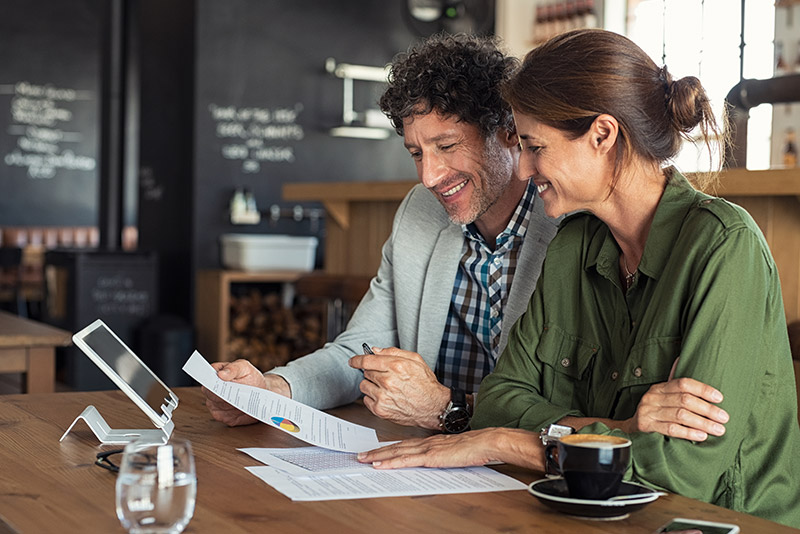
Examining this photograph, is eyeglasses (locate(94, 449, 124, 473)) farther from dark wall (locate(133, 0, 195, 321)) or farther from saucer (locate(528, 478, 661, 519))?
dark wall (locate(133, 0, 195, 321))

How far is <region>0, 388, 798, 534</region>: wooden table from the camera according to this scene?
1.02m

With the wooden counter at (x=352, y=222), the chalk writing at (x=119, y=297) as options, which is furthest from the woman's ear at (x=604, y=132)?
the chalk writing at (x=119, y=297)

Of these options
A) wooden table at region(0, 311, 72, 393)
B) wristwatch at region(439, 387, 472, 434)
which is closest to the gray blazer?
wristwatch at region(439, 387, 472, 434)

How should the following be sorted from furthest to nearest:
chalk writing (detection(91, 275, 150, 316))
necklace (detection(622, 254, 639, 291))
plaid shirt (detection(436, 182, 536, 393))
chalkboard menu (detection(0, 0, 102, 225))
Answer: chalkboard menu (detection(0, 0, 102, 225)) → chalk writing (detection(91, 275, 150, 316)) → plaid shirt (detection(436, 182, 536, 393)) → necklace (detection(622, 254, 639, 291))

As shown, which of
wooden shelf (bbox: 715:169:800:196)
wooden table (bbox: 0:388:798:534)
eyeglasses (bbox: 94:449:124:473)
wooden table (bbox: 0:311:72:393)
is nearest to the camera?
wooden table (bbox: 0:388:798:534)

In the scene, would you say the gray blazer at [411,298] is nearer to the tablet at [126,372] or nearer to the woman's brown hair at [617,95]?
the tablet at [126,372]

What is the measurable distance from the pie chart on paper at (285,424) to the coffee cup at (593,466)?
1.75 ft

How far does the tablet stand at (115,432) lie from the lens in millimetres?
1434

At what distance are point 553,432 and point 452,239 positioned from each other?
80 centimetres

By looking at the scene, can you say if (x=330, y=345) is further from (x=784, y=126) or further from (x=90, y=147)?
(x=90, y=147)

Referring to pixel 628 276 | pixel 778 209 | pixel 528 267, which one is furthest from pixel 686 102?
pixel 778 209

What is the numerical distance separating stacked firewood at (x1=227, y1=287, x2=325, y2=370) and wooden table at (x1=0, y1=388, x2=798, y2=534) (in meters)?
4.33

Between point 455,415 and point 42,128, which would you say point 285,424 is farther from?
point 42,128

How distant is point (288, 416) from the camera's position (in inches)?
60.1
